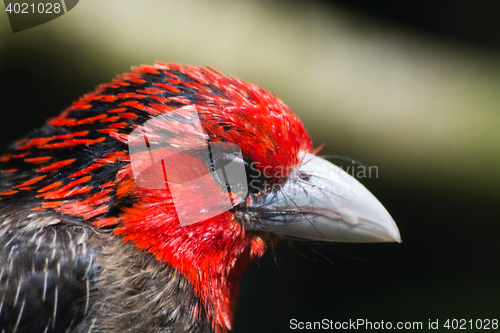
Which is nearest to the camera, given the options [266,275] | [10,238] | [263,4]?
[10,238]

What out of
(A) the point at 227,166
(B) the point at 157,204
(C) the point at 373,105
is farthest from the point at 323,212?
(C) the point at 373,105

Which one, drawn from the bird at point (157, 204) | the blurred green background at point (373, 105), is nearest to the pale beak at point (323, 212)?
the bird at point (157, 204)

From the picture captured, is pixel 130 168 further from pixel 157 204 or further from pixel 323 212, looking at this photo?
pixel 323 212

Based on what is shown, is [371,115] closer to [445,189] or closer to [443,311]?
[445,189]

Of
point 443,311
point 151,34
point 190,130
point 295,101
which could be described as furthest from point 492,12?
point 190,130

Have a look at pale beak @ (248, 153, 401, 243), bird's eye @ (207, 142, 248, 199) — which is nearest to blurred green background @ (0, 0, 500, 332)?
pale beak @ (248, 153, 401, 243)

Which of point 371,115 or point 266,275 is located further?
point 371,115

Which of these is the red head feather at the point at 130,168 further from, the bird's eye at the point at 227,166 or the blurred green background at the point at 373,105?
the blurred green background at the point at 373,105
